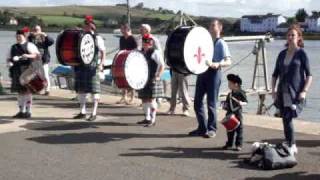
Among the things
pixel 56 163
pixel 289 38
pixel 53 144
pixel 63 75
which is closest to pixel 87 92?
pixel 53 144

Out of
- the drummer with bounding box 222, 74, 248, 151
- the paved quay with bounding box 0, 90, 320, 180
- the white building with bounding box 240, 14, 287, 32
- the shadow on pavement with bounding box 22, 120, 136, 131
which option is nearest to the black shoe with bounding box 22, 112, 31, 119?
the paved quay with bounding box 0, 90, 320, 180

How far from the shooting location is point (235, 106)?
895 centimetres

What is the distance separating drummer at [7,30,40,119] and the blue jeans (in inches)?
128

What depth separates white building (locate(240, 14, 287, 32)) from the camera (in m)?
59.2

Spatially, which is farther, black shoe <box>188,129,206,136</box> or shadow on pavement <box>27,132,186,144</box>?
black shoe <box>188,129,206,136</box>

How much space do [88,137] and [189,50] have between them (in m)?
1.96

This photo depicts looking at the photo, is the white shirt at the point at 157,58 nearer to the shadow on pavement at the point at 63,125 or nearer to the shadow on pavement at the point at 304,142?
the shadow on pavement at the point at 63,125

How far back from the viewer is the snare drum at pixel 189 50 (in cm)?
941

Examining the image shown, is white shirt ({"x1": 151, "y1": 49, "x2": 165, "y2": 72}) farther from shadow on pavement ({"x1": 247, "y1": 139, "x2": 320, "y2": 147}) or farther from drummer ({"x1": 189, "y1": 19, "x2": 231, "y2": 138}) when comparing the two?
shadow on pavement ({"x1": 247, "y1": 139, "x2": 320, "y2": 147})

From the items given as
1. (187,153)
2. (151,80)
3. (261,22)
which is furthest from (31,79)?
(261,22)

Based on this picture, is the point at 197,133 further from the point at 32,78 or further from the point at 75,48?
the point at 32,78

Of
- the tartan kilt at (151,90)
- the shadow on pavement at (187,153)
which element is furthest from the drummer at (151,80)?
the shadow on pavement at (187,153)

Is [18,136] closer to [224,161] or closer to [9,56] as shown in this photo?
[9,56]

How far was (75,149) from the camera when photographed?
888 cm
